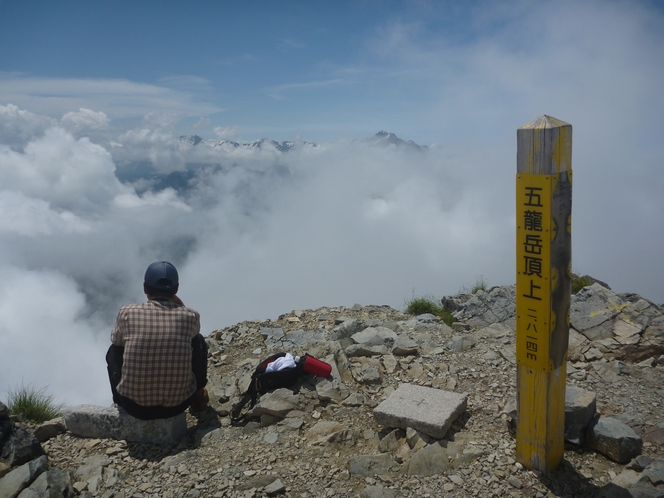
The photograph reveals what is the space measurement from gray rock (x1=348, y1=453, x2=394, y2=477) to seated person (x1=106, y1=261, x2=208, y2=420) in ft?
7.11

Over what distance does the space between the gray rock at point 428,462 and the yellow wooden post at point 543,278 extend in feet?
2.60

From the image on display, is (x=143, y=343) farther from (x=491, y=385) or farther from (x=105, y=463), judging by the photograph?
(x=491, y=385)

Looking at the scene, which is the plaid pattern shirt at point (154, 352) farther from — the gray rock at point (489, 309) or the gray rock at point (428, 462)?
the gray rock at point (489, 309)

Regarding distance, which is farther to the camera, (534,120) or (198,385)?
(198,385)

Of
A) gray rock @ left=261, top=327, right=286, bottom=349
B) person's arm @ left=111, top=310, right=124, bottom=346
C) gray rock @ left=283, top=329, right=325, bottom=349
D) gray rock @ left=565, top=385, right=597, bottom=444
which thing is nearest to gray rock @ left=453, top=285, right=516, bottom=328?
gray rock @ left=283, top=329, right=325, bottom=349

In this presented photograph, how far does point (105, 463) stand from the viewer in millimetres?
5027

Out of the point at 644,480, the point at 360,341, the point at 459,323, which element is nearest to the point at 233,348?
the point at 360,341

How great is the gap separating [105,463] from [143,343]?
52.5 inches

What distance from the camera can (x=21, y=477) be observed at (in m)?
4.36

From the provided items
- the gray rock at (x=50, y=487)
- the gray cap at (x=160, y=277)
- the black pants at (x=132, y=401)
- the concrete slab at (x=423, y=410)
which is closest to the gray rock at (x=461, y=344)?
the concrete slab at (x=423, y=410)

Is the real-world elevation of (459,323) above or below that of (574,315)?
below

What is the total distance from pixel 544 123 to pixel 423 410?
3.18 metres

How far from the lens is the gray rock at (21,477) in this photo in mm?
4234

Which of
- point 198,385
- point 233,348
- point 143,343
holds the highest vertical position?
point 143,343
